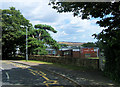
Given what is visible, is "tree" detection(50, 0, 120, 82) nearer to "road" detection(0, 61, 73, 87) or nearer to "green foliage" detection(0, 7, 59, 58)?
"road" detection(0, 61, 73, 87)

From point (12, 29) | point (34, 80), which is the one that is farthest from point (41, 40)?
point (34, 80)

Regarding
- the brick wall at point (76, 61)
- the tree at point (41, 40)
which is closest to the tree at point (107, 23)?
the brick wall at point (76, 61)

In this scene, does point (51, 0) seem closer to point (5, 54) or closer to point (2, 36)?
point (2, 36)

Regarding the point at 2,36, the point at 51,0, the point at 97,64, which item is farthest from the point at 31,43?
the point at 51,0

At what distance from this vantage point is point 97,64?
13.9m

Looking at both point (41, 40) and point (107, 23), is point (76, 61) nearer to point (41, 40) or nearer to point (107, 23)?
point (107, 23)

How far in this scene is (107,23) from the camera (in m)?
9.34

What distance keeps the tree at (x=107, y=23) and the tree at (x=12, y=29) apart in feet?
84.4

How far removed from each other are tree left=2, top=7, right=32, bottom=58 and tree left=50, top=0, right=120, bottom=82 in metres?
25.7

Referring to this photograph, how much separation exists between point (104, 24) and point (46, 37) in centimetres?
2572

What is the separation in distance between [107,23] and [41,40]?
26.6 meters

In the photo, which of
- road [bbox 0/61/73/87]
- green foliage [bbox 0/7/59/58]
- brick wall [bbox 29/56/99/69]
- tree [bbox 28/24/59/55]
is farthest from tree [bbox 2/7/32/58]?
road [bbox 0/61/73/87]

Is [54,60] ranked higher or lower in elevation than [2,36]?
lower

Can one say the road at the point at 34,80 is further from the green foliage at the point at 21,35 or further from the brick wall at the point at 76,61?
the green foliage at the point at 21,35
